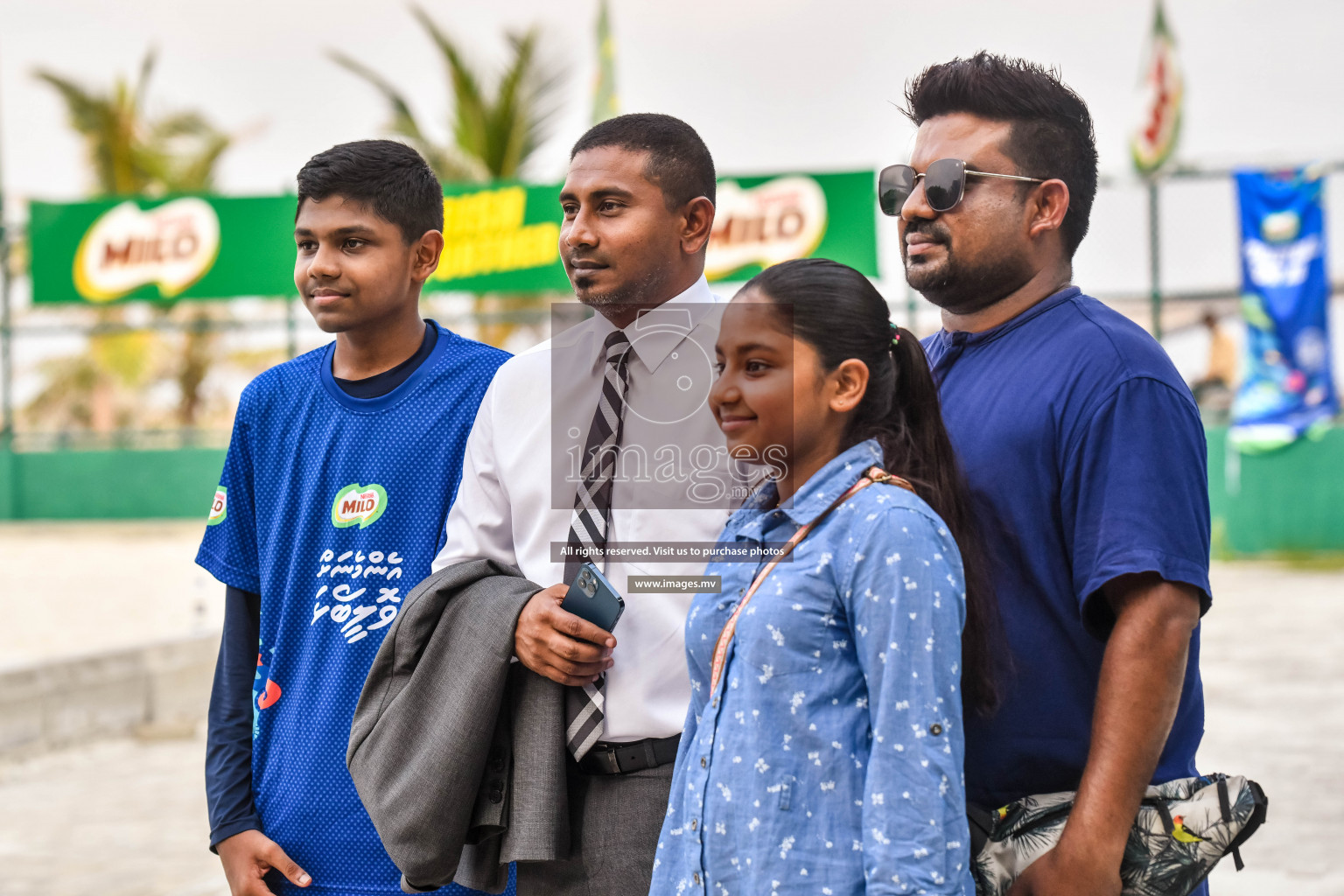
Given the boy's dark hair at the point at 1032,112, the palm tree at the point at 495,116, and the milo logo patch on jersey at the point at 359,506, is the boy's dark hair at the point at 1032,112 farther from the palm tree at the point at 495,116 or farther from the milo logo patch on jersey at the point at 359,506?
the palm tree at the point at 495,116

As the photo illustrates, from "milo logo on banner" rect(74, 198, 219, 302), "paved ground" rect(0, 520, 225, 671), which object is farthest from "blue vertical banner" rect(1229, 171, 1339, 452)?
"milo logo on banner" rect(74, 198, 219, 302)

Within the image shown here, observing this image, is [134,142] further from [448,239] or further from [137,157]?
[448,239]

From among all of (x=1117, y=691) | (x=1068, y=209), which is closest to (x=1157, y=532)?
(x=1117, y=691)

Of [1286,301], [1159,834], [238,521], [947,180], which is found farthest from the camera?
[1286,301]

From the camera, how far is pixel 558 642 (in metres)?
1.88

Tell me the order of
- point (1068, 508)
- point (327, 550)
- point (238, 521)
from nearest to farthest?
1. point (1068, 508)
2. point (327, 550)
3. point (238, 521)

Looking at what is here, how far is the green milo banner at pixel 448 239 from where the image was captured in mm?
13492

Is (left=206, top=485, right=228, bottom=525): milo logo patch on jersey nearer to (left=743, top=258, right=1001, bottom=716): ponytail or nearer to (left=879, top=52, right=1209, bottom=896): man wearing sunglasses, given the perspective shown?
(left=743, top=258, right=1001, bottom=716): ponytail

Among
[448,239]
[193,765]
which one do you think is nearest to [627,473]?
[193,765]

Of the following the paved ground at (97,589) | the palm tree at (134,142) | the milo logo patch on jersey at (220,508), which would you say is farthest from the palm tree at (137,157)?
the milo logo patch on jersey at (220,508)

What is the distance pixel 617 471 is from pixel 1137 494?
2.62 feet

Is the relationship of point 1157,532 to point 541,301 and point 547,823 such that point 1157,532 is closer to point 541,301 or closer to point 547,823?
point 547,823

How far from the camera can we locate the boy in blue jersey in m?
2.23

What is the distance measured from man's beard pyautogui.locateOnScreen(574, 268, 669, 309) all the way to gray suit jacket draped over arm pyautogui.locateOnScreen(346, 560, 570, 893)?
0.49 meters
